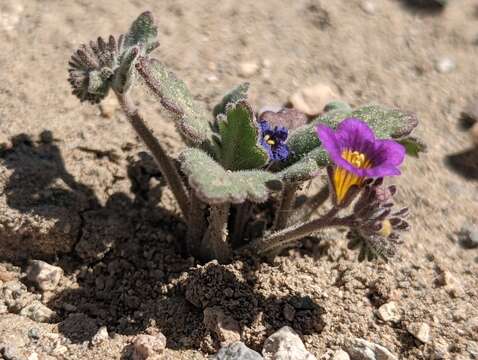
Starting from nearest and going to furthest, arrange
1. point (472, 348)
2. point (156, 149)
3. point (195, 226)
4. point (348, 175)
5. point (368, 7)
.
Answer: point (348, 175) → point (472, 348) → point (156, 149) → point (195, 226) → point (368, 7)

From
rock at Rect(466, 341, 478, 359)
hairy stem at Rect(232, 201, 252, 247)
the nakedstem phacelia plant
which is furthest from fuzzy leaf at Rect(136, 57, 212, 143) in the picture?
rock at Rect(466, 341, 478, 359)

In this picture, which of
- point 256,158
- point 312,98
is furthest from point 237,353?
point 312,98

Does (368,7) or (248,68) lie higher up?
(368,7)

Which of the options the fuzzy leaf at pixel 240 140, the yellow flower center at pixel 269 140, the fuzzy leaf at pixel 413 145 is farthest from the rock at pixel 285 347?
the fuzzy leaf at pixel 413 145

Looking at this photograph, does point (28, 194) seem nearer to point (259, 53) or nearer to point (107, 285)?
point (107, 285)

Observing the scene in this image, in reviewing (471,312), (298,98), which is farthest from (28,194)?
(471,312)

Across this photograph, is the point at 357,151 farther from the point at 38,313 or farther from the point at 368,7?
the point at 368,7

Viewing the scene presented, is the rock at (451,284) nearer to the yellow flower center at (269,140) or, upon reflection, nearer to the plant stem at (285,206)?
the plant stem at (285,206)
